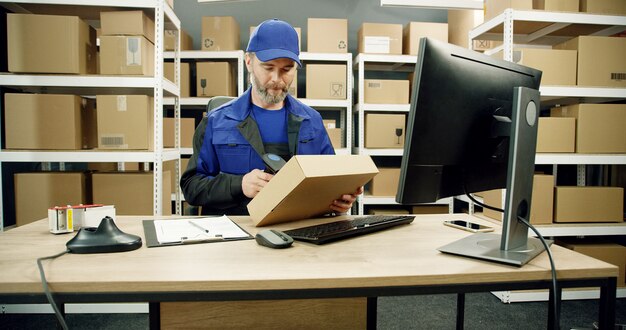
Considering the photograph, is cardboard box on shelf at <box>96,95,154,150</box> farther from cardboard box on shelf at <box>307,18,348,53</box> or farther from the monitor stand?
the monitor stand

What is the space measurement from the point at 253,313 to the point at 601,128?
2.15 meters

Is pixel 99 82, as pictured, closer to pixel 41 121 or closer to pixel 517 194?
pixel 41 121

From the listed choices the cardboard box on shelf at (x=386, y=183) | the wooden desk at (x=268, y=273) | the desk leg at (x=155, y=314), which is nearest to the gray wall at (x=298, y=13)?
the cardboard box on shelf at (x=386, y=183)

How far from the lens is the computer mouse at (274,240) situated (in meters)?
0.84

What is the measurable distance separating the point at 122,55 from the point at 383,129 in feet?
6.05

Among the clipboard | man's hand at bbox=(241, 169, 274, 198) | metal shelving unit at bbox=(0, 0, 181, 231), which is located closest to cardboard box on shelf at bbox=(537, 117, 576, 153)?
man's hand at bbox=(241, 169, 274, 198)

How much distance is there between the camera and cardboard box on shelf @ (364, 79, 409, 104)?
315 cm

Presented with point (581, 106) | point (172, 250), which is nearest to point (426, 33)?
point (581, 106)

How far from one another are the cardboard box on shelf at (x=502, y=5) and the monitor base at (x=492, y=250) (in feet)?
5.92

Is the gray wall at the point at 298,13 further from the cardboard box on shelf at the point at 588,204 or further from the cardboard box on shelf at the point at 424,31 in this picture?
the cardboard box on shelf at the point at 588,204

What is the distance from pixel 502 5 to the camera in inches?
92.8

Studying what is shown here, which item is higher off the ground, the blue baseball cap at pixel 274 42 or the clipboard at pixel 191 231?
the blue baseball cap at pixel 274 42

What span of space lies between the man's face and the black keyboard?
703 mm

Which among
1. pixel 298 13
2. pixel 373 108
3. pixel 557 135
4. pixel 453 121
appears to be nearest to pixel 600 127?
pixel 557 135
